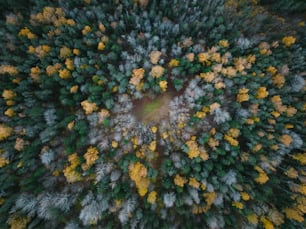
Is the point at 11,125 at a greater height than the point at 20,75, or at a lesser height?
lesser

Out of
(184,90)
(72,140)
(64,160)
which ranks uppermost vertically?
(184,90)

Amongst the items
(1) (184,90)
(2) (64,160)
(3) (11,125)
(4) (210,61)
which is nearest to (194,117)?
(1) (184,90)

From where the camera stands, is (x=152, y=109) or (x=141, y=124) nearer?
(x=141, y=124)

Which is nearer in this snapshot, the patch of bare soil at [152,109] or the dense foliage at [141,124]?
the dense foliage at [141,124]

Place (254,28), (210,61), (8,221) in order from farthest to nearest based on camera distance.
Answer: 1. (254,28)
2. (210,61)
3. (8,221)

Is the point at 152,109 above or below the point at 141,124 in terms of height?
above

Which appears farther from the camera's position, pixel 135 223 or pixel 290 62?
pixel 290 62

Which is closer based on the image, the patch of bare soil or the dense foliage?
the dense foliage

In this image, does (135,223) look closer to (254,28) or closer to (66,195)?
(66,195)
